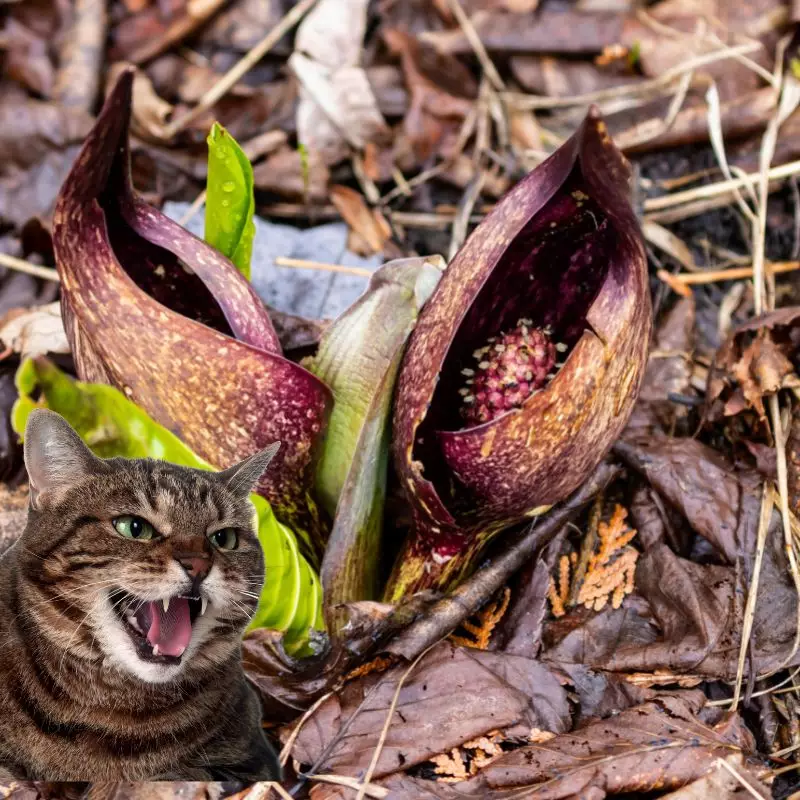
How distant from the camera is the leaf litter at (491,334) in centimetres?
105

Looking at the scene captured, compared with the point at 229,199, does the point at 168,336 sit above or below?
below

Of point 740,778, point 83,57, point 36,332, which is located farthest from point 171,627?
point 83,57

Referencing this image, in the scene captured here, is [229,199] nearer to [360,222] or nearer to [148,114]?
[360,222]

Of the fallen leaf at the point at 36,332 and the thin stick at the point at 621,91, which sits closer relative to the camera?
the fallen leaf at the point at 36,332

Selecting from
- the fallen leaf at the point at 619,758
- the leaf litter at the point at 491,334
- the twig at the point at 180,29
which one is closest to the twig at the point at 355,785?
the leaf litter at the point at 491,334

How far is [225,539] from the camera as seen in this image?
36.0 inches

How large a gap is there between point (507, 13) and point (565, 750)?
5.42 ft

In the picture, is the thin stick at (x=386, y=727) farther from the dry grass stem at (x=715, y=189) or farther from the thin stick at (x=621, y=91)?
the thin stick at (x=621, y=91)

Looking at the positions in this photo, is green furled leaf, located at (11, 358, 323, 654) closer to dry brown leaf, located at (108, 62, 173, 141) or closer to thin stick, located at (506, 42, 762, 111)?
dry brown leaf, located at (108, 62, 173, 141)

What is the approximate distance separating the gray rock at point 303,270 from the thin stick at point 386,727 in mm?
659

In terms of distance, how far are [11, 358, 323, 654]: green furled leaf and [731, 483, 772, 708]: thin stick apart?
52 cm

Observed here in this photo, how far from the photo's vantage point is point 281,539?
109cm

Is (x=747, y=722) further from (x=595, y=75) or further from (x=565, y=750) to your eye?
(x=595, y=75)

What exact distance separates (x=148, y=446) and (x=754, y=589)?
0.79 m
